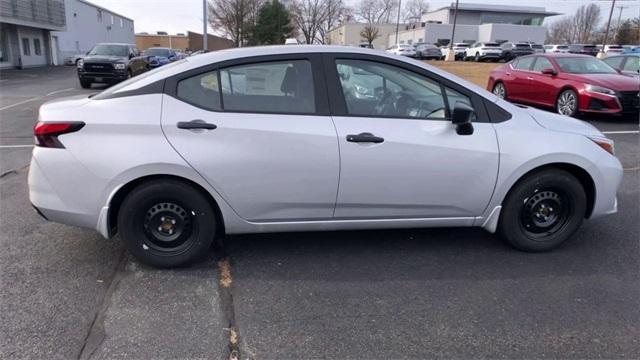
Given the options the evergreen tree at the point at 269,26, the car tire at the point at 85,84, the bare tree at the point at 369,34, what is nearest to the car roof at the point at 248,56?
the car tire at the point at 85,84

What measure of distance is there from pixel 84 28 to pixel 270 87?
53.1 m

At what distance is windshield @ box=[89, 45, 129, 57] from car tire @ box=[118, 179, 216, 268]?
712 inches

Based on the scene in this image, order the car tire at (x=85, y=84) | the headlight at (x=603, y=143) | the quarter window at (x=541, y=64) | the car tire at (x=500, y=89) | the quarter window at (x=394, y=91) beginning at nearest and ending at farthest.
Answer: the quarter window at (x=394, y=91)
the headlight at (x=603, y=143)
the quarter window at (x=541, y=64)
the car tire at (x=500, y=89)
the car tire at (x=85, y=84)

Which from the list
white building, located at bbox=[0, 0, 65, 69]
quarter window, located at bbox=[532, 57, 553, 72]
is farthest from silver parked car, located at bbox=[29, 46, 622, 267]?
white building, located at bbox=[0, 0, 65, 69]

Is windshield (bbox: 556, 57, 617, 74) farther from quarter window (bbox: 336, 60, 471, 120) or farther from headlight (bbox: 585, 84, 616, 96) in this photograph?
quarter window (bbox: 336, 60, 471, 120)

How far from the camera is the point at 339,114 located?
11.3 feet

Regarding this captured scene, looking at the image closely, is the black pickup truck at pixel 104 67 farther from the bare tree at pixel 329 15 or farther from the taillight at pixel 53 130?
the bare tree at pixel 329 15

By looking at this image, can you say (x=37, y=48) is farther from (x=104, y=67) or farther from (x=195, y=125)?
(x=195, y=125)

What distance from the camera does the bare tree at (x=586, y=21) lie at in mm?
91938

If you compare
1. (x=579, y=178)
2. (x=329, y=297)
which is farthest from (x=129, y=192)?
(x=579, y=178)

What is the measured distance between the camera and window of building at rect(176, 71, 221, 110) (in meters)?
3.36

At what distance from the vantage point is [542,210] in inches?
153

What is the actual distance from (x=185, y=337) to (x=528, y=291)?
2.30 m

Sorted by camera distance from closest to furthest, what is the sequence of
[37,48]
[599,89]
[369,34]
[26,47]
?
[599,89]
[26,47]
[37,48]
[369,34]
